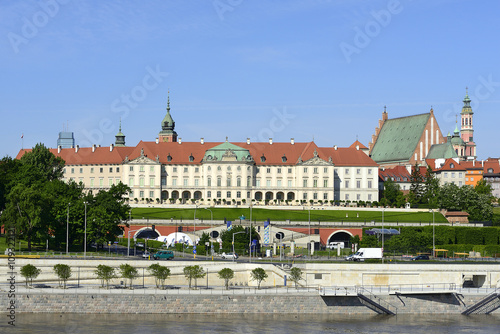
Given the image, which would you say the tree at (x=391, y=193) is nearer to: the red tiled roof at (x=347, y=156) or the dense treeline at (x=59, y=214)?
the red tiled roof at (x=347, y=156)

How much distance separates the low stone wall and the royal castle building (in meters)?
95.9

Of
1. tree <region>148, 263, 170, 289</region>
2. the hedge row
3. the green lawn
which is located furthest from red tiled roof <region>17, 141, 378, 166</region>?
tree <region>148, 263, 170, 289</region>

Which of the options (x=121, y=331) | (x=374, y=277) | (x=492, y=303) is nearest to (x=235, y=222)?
(x=374, y=277)

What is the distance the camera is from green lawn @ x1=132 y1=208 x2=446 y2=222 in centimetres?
13988

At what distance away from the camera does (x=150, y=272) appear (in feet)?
264

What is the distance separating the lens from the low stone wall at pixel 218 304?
7119cm

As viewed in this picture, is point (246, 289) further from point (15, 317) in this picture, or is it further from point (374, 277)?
point (15, 317)

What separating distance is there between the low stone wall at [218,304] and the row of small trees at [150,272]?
3.42 meters

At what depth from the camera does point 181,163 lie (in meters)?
180

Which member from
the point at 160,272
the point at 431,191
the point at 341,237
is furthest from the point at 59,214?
the point at 431,191

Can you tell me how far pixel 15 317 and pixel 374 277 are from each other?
34.4 meters

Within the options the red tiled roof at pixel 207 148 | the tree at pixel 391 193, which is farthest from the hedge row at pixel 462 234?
the red tiled roof at pixel 207 148

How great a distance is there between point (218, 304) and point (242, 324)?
4.95m

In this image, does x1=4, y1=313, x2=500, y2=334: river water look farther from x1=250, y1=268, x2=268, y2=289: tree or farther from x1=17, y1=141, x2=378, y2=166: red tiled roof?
x1=17, y1=141, x2=378, y2=166: red tiled roof
